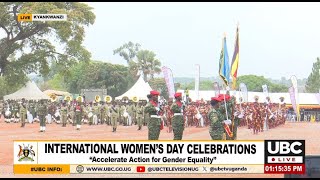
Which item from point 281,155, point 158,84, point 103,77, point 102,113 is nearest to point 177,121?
point 281,155

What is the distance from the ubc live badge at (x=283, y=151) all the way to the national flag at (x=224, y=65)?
3467 millimetres

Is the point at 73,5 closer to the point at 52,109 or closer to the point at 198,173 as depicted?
the point at 52,109

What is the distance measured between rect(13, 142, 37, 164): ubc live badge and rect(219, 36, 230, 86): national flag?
4.58 metres

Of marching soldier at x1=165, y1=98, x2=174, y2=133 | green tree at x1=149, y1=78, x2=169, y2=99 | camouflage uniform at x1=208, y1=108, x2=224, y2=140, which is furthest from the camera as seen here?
green tree at x1=149, y1=78, x2=169, y2=99

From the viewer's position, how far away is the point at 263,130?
23.0m

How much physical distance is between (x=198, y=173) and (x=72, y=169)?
197 centimetres

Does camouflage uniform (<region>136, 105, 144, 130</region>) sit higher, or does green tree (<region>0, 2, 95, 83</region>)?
green tree (<region>0, 2, 95, 83</region>)

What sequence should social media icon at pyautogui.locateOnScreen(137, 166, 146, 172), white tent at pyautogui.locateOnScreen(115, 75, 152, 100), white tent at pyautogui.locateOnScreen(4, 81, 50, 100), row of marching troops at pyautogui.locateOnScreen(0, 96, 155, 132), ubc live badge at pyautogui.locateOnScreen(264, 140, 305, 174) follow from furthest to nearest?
white tent at pyautogui.locateOnScreen(4, 81, 50, 100), white tent at pyautogui.locateOnScreen(115, 75, 152, 100), row of marching troops at pyautogui.locateOnScreen(0, 96, 155, 132), social media icon at pyautogui.locateOnScreen(137, 166, 146, 172), ubc live badge at pyautogui.locateOnScreen(264, 140, 305, 174)

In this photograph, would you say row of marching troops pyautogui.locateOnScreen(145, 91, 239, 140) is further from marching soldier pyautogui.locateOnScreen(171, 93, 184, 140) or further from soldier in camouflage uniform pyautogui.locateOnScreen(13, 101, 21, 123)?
soldier in camouflage uniform pyautogui.locateOnScreen(13, 101, 21, 123)

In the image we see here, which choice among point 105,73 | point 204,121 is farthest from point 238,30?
point 105,73

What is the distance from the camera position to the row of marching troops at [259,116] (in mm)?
22703

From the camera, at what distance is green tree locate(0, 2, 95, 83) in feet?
91.3

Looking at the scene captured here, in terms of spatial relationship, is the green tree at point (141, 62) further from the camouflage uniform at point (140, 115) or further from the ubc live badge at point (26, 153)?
the ubc live badge at point (26, 153)

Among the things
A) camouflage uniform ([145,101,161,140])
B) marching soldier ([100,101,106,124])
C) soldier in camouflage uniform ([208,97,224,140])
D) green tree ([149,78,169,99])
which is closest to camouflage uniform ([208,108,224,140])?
soldier in camouflage uniform ([208,97,224,140])
